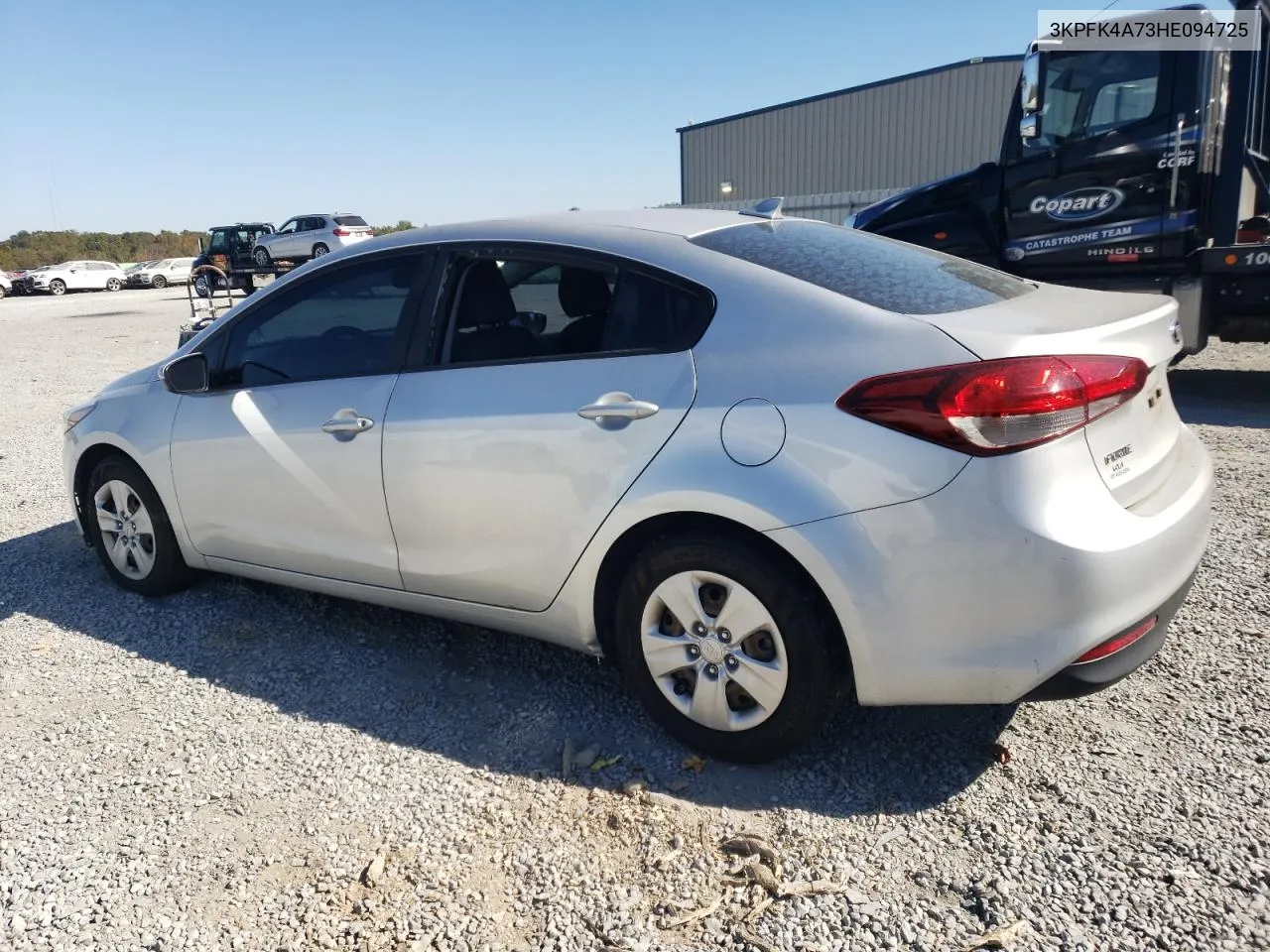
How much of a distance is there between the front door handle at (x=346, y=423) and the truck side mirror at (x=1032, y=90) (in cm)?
639

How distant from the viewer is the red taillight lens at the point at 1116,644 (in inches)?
97.4

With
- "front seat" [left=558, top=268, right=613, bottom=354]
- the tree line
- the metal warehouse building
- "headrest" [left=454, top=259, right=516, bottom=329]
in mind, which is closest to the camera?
"front seat" [left=558, top=268, right=613, bottom=354]

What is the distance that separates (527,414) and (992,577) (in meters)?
1.45

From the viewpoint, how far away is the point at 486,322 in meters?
3.34

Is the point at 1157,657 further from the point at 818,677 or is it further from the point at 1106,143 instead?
the point at 1106,143

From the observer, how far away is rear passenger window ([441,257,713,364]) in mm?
2885

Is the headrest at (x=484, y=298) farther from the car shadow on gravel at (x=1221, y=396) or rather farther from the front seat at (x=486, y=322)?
the car shadow on gravel at (x=1221, y=396)

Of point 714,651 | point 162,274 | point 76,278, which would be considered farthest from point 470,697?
point 162,274

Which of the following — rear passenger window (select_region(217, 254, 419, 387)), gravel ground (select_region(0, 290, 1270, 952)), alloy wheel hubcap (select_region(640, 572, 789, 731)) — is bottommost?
gravel ground (select_region(0, 290, 1270, 952))

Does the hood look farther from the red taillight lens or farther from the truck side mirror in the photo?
the truck side mirror

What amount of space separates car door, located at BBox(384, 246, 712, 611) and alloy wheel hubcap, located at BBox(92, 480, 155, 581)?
1.62m

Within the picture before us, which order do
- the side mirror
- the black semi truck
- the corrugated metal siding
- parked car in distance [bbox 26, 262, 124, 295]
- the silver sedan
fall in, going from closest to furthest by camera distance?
1. the silver sedan
2. the side mirror
3. the black semi truck
4. the corrugated metal siding
5. parked car in distance [bbox 26, 262, 124, 295]

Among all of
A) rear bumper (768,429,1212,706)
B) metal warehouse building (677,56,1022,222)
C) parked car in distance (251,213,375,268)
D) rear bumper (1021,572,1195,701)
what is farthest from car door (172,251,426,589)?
parked car in distance (251,213,375,268)

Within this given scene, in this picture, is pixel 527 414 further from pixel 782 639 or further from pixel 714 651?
pixel 782 639
